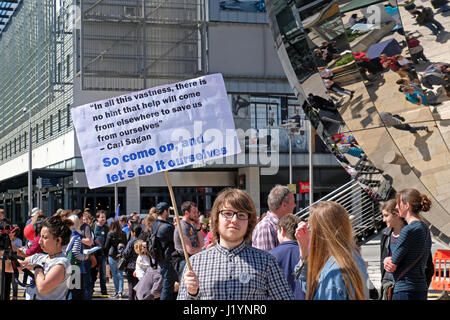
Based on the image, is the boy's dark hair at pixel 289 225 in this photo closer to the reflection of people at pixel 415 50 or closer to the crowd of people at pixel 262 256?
the crowd of people at pixel 262 256

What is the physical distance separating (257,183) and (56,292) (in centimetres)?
3975

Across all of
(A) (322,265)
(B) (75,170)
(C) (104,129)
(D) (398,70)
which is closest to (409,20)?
(D) (398,70)

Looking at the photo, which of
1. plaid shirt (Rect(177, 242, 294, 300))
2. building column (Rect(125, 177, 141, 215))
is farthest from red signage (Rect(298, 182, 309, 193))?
plaid shirt (Rect(177, 242, 294, 300))

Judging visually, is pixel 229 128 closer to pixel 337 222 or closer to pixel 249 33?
pixel 337 222

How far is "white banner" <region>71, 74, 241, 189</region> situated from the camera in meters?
5.01

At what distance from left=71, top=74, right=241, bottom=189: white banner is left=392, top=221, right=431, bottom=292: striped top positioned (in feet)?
5.53

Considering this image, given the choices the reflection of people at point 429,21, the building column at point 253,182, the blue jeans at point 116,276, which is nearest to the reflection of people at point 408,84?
the reflection of people at point 429,21

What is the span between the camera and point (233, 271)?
13.0 feet

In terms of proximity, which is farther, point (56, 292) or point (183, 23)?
point (183, 23)

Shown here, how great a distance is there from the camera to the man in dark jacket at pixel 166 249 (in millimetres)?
9148

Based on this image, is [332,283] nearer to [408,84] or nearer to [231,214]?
[231,214]

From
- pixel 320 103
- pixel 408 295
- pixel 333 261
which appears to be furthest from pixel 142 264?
pixel 333 261

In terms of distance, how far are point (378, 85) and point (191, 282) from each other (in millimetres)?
3759
